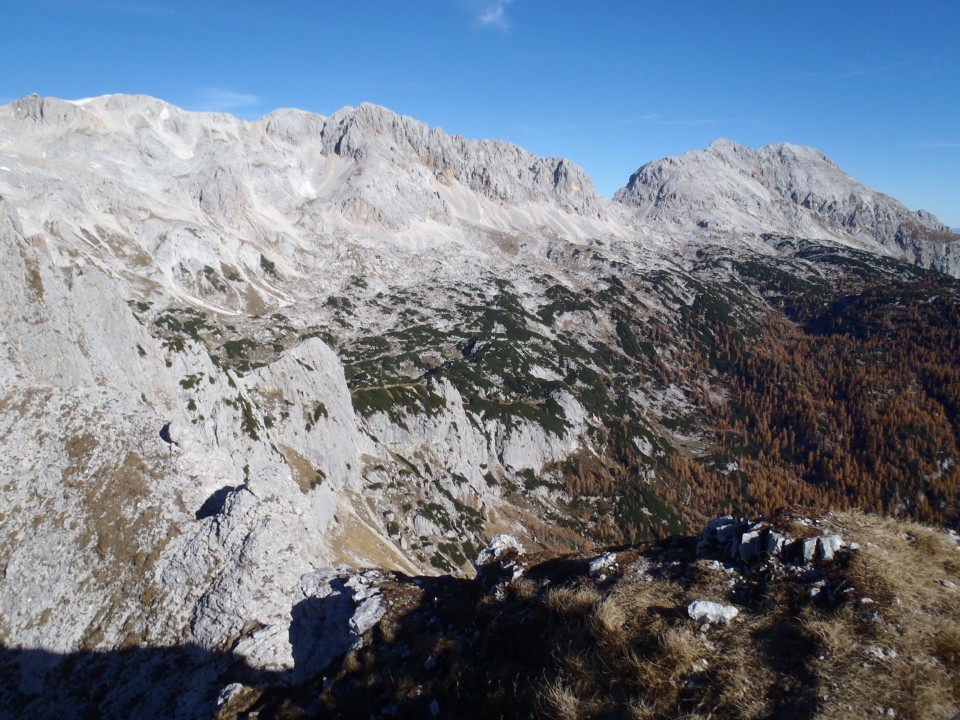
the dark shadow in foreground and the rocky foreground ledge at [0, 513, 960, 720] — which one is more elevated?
the rocky foreground ledge at [0, 513, 960, 720]

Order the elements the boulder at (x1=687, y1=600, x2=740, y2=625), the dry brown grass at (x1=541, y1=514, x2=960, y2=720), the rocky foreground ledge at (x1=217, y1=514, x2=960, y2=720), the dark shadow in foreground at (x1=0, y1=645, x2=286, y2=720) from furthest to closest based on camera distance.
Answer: the dark shadow in foreground at (x1=0, y1=645, x2=286, y2=720) → the boulder at (x1=687, y1=600, x2=740, y2=625) → the rocky foreground ledge at (x1=217, y1=514, x2=960, y2=720) → the dry brown grass at (x1=541, y1=514, x2=960, y2=720)

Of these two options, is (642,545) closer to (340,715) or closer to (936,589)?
(936,589)

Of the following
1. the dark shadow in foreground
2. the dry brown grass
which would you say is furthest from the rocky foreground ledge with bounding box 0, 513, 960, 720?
the dark shadow in foreground

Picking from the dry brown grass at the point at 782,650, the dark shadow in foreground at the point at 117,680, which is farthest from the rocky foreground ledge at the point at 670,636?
the dark shadow in foreground at the point at 117,680

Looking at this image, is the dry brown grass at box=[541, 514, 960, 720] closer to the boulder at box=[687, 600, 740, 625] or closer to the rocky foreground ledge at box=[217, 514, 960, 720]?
the rocky foreground ledge at box=[217, 514, 960, 720]

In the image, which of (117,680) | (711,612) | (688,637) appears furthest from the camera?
(117,680)

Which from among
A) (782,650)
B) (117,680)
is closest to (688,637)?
(782,650)

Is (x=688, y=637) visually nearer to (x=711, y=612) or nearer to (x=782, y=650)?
(x=711, y=612)

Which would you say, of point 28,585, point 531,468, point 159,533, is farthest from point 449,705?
point 531,468

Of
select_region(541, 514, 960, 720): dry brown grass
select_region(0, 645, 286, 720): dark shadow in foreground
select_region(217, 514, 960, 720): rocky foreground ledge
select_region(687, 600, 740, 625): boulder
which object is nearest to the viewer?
select_region(541, 514, 960, 720): dry brown grass
